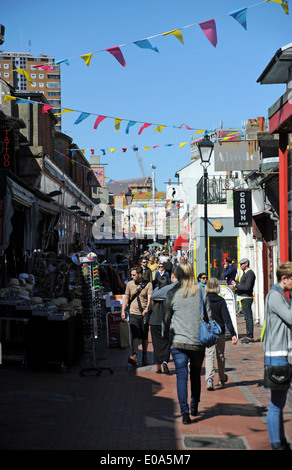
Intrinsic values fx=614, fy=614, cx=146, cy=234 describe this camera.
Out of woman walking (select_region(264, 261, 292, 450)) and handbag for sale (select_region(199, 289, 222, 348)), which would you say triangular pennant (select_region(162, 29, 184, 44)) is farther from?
woman walking (select_region(264, 261, 292, 450))

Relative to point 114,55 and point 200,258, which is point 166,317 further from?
point 200,258

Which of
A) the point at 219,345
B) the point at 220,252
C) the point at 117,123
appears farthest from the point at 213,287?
the point at 220,252

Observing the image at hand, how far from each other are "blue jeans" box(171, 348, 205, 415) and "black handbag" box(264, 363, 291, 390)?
1633mm

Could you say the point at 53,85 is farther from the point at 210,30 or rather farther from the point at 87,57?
the point at 210,30

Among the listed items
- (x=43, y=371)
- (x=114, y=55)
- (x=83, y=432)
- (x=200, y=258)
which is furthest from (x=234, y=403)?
(x=200, y=258)

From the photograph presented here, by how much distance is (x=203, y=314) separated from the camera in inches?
295

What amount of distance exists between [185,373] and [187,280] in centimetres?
111

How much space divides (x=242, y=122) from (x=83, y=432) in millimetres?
16136

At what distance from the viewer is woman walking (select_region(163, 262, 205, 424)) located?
23.6ft

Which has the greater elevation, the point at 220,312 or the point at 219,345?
the point at 220,312

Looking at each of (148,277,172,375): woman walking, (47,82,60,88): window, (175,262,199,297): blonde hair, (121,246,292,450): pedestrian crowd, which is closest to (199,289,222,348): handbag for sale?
(121,246,292,450): pedestrian crowd

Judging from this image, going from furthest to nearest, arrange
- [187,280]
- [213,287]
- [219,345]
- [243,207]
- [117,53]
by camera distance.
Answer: [243,207] → [213,287] → [219,345] → [117,53] → [187,280]

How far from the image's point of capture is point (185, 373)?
7223 millimetres

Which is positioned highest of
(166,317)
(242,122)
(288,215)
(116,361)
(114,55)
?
(242,122)
